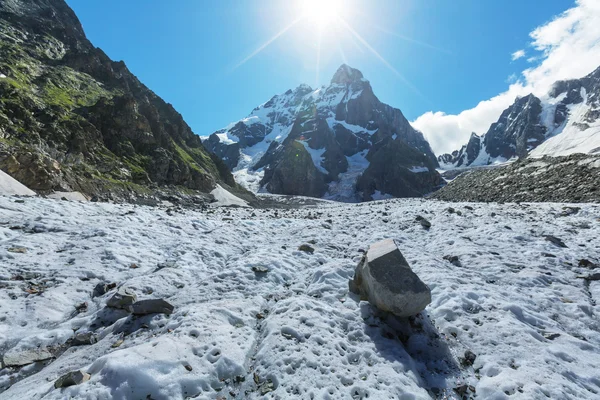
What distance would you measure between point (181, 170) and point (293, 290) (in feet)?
259

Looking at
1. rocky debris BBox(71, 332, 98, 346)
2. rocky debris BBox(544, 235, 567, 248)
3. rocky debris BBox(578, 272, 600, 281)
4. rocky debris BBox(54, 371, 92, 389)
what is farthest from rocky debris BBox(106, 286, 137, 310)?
rocky debris BBox(544, 235, 567, 248)

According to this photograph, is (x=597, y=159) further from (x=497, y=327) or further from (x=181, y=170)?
(x=181, y=170)

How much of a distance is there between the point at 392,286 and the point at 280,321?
370 cm

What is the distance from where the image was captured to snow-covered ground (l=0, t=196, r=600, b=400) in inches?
254

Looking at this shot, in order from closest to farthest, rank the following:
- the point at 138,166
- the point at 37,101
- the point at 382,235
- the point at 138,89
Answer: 1. the point at 382,235
2. the point at 37,101
3. the point at 138,166
4. the point at 138,89

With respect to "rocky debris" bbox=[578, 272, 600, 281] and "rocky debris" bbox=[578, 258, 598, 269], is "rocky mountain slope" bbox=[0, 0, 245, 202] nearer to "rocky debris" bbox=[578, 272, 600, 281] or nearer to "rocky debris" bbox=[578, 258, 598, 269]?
"rocky debris" bbox=[578, 272, 600, 281]

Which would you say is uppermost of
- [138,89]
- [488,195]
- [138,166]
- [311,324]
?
[138,89]

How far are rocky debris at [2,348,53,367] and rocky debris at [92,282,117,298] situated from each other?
2.80 m

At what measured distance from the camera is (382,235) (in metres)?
20.0

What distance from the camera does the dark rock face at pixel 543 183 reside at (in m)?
31.8

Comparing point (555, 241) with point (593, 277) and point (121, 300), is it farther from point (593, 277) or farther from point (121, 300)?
point (121, 300)

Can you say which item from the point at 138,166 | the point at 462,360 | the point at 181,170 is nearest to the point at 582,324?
the point at 462,360

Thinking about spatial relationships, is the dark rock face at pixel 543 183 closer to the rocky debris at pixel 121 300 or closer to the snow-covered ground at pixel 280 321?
the snow-covered ground at pixel 280 321

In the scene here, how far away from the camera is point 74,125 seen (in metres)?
58.6
